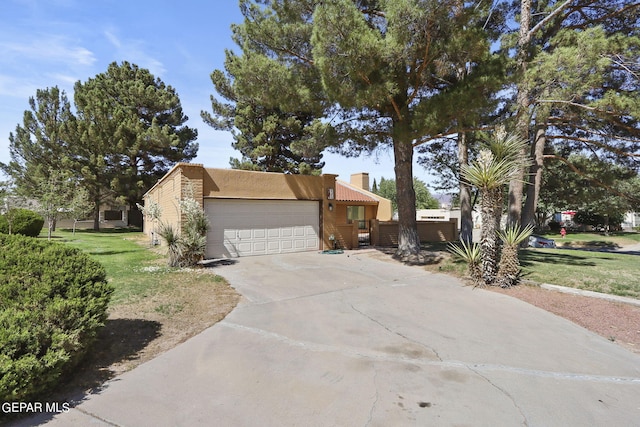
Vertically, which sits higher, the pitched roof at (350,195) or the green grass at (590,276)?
the pitched roof at (350,195)

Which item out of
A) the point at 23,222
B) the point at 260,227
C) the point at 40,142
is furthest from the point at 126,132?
the point at 260,227

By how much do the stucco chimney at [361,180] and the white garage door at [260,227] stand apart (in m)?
15.6

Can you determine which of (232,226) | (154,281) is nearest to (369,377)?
(154,281)

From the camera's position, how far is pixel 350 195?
992 inches

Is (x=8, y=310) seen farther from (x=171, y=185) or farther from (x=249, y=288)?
(x=171, y=185)

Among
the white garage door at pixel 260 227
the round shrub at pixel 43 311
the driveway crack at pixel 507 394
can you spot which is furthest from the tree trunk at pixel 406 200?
the round shrub at pixel 43 311

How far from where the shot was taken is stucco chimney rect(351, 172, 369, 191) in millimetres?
30766

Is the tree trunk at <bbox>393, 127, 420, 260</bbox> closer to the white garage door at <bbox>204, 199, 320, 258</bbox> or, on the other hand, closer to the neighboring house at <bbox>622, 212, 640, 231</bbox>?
the white garage door at <bbox>204, 199, 320, 258</bbox>

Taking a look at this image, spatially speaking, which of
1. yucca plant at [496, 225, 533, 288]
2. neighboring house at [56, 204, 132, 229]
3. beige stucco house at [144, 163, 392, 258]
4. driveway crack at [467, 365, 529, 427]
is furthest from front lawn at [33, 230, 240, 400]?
neighboring house at [56, 204, 132, 229]

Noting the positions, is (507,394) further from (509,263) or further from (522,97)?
(522,97)

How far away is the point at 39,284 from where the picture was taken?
12.2 ft

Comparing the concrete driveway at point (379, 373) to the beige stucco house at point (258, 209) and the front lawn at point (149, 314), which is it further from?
the beige stucco house at point (258, 209)

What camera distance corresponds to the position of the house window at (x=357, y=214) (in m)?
25.9

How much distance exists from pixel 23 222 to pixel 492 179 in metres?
20.2
